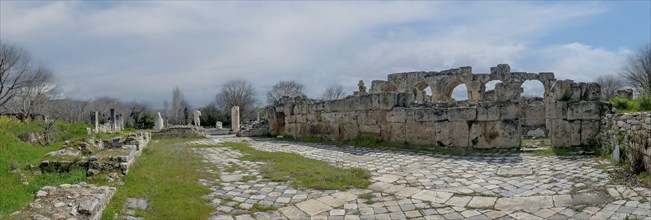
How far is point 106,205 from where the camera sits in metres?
6.25

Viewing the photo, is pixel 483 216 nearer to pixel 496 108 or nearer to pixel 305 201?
pixel 305 201

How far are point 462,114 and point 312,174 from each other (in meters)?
5.61

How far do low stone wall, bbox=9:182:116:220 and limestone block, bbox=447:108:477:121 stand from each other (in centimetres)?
896

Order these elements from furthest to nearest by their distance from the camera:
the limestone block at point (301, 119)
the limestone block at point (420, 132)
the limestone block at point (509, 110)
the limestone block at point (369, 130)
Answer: the limestone block at point (301, 119)
the limestone block at point (369, 130)
the limestone block at point (420, 132)
the limestone block at point (509, 110)

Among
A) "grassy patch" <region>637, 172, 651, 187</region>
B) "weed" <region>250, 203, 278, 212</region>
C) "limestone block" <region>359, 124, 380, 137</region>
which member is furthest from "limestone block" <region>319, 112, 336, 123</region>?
"grassy patch" <region>637, 172, 651, 187</region>

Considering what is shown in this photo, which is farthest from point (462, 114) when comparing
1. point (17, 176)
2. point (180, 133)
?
point (180, 133)

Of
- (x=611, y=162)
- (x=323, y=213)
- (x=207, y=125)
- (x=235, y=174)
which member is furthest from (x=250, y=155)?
(x=207, y=125)

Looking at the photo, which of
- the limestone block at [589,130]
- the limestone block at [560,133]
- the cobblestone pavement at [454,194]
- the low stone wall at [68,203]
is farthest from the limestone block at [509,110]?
the low stone wall at [68,203]

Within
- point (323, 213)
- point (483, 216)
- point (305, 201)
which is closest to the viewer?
point (483, 216)

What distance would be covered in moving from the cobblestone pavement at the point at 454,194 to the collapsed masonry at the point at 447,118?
182 cm

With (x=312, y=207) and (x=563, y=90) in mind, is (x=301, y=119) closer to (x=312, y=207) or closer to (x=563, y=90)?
(x=563, y=90)

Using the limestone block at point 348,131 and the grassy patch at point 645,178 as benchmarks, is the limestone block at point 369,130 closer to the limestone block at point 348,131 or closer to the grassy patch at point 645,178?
the limestone block at point 348,131

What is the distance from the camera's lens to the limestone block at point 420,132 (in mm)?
12594

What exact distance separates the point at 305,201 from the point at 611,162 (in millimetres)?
6277
